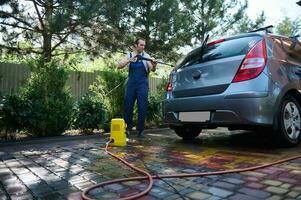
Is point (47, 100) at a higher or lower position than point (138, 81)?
lower

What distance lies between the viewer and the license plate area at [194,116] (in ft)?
14.7

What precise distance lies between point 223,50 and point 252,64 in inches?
22.0

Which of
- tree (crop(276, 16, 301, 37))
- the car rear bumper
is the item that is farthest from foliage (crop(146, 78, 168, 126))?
tree (crop(276, 16, 301, 37))

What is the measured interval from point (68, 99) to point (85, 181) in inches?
161

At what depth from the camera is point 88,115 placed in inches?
269

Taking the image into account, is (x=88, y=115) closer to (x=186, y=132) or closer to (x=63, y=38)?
(x=186, y=132)

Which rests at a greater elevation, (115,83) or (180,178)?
(115,83)

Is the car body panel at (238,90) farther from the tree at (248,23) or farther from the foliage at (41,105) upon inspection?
the tree at (248,23)

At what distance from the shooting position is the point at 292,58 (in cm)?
471

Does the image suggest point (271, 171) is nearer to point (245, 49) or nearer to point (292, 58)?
point (245, 49)

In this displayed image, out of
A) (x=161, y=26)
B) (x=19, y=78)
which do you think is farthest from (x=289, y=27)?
(x=19, y=78)

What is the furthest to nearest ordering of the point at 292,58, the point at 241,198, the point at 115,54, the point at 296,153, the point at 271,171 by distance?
the point at 115,54, the point at 292,58, the point at 296,153, the point at 271,171, the point at 241,198

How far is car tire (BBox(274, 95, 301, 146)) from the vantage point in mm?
4270

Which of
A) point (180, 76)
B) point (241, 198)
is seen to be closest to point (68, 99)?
point (180, 76)
